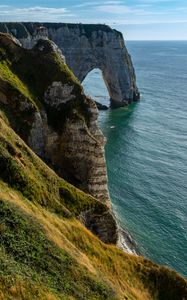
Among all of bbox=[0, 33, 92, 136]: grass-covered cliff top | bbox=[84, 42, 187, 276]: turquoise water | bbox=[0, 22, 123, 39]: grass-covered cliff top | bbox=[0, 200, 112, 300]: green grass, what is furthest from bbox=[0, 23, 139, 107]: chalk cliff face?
bbox=[0, 200, 112, 300]: green grass

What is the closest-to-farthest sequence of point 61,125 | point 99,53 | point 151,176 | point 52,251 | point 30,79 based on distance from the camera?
point 52,251
point 61,125
point 30,79
point 151,176
point 99,53

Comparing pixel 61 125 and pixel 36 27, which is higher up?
pixel 36 27

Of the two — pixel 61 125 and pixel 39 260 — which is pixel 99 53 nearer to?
pixel 61 125

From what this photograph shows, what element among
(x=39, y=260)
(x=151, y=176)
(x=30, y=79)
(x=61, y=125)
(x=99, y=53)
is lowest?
(x=151, y=176)

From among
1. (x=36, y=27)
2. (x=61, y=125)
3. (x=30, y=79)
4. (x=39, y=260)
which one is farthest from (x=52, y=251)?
(x=36, y=27)

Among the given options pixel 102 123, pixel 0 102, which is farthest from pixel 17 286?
pixel 102 123

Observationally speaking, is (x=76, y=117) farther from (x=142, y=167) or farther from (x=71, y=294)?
(x=142, y=167)

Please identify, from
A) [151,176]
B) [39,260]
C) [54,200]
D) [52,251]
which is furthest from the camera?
[151,176]
